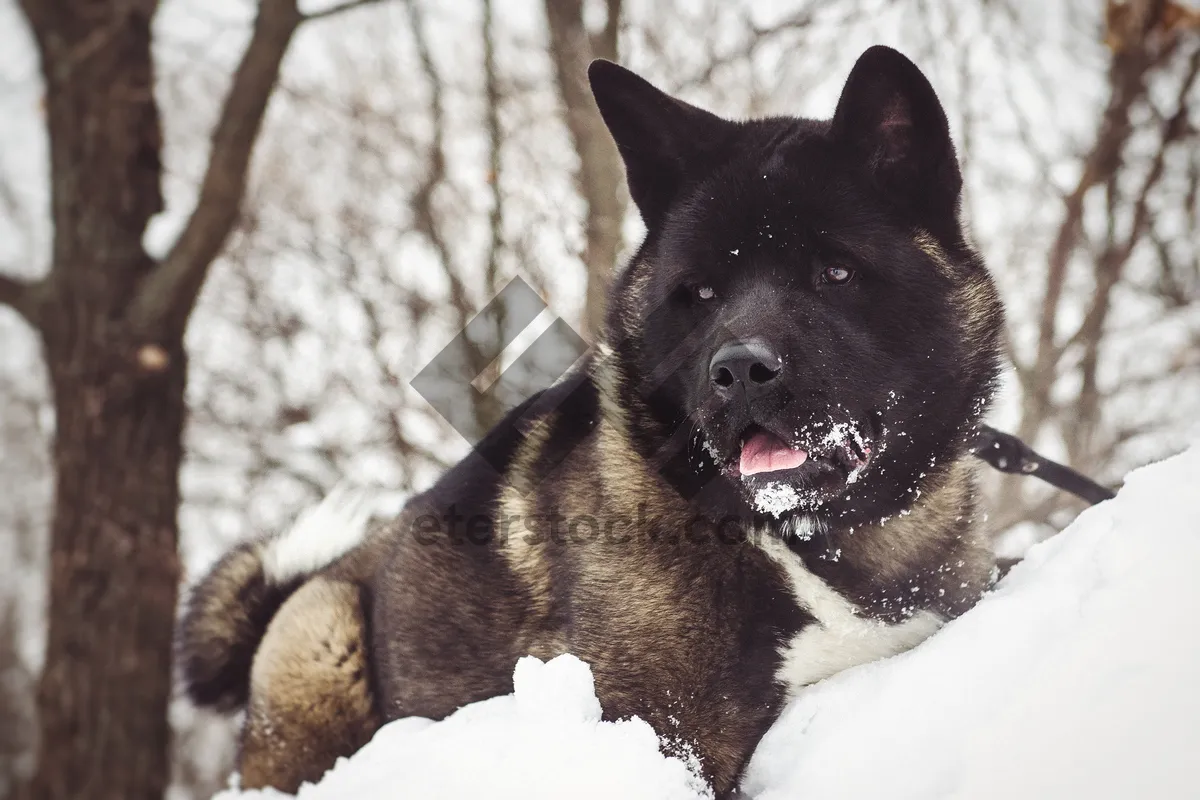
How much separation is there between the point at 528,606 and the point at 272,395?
30.2ft

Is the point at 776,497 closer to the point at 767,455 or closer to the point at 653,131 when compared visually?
the point at 767,455

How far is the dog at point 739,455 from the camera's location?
212 centimetres

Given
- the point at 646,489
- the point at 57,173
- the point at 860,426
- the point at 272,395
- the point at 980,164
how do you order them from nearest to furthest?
the point at 860,426 < the point at 646,489 < the point at 57,173 < the point at 980,164 < the point at 272,395

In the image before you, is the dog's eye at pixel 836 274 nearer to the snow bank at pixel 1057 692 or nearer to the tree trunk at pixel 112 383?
the snow bank at pixel 1057 692

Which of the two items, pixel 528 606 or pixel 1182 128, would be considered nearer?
pixel 528 606

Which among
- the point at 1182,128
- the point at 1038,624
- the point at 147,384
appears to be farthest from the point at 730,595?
the point at 1182,128

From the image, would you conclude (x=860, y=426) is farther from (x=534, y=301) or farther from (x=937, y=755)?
(x=534, y=301)

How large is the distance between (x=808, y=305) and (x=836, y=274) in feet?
0.45

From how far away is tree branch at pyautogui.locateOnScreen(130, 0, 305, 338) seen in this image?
477 centimetres

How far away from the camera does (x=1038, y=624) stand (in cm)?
175

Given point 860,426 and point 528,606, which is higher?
point 860,426

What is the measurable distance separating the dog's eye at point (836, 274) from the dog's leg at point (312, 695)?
1912 millimetres

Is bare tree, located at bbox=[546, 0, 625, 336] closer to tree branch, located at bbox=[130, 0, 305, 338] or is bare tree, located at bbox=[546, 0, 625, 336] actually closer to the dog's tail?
tree branch, located at bbox=[130, 0, 305, 338]

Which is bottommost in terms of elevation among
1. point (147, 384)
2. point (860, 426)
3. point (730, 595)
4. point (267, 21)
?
point (147, 384)
